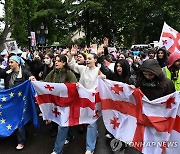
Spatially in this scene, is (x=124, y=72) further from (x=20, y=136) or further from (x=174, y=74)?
(x=20, y=136)

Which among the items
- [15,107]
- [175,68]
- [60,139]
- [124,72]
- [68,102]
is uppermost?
[175,68]

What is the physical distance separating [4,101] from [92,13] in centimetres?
2547

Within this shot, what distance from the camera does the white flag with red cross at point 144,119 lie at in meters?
3.61

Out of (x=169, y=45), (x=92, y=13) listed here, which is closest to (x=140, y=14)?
(x=92, y=13)

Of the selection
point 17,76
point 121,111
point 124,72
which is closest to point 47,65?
point 17,76

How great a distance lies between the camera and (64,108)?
4.65 meters

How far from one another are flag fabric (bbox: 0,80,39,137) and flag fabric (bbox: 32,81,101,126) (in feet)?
0.99

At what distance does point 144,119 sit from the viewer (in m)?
3.75

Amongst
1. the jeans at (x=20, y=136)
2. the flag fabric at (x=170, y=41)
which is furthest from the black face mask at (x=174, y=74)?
the flag fabric at (x=170, y=41)

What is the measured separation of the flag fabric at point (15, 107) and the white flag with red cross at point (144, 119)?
5.01 ft

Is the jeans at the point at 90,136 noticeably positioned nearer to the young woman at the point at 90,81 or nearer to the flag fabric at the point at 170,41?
the young woman at the point at 90,81

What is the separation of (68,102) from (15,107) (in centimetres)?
104

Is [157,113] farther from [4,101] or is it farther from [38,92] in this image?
[4,101]

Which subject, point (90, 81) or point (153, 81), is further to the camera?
point (90, 81)
